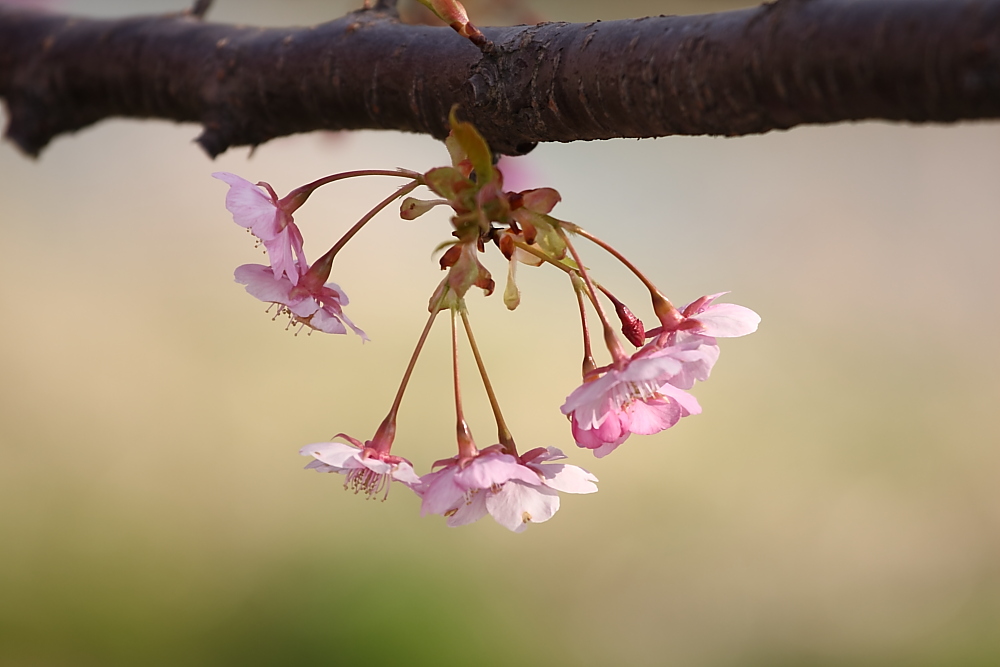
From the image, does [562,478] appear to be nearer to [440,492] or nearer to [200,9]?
[440,492]

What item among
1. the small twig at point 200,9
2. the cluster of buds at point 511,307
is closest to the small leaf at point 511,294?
the cluster of buds at point 511,307

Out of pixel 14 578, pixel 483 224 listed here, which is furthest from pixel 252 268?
pixel 14 578

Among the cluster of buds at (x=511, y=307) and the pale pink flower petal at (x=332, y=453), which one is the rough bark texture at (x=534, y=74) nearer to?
the cluster of buds at (x=511, y=307)

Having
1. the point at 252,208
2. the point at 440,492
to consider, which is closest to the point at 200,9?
the point at 252,208

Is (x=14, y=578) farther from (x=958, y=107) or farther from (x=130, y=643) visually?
(x=958, y=107)

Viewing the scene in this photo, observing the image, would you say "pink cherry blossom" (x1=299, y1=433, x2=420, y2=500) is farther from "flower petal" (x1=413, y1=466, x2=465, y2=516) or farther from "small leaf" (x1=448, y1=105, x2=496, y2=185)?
"small leaf" (x1=448, y1=105, x2=496, y2=185)

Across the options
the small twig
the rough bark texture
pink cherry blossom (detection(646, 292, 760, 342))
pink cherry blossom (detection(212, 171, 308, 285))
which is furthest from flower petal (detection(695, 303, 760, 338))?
the small twig
